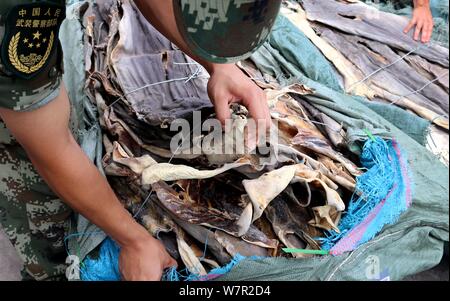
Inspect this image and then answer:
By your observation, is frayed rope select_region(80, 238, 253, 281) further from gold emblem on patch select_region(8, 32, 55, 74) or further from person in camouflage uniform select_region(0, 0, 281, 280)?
gold emblem on patch select_region(8, 32, 55, 74)

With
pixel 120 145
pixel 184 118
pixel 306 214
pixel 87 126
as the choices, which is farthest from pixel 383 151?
pixel 87 126

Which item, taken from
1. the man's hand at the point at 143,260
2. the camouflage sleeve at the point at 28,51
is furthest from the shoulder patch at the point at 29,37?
the man's hand at the point at 143,260

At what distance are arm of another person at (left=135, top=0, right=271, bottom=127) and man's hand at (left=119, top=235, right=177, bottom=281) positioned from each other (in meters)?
0.30

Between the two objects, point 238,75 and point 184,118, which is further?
point 184,118

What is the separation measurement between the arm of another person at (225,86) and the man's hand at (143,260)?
30 cm

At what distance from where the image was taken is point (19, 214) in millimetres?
1179

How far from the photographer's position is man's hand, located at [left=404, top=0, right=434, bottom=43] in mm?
1674

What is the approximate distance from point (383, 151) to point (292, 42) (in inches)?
19.8

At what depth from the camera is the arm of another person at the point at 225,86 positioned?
1082 mm

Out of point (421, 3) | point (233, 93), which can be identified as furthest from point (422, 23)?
point (233, 93)

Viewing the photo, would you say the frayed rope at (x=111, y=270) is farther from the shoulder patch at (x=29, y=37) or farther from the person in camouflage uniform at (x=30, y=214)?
the shoulder patch at (x=29, y=37)
